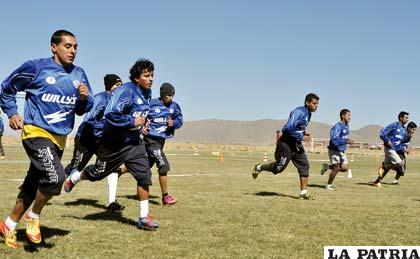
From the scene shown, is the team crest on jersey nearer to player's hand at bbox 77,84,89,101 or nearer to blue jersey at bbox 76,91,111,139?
player's hand at bbox 77,84,89,101

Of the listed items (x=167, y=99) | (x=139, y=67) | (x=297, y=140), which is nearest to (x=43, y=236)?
(x=139, y=67)

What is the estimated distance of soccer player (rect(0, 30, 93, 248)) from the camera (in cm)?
544

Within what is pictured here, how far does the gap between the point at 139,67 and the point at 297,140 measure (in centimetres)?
537

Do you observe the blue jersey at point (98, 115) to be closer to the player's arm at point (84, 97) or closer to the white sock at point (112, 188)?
the white sock at point (112, 188)

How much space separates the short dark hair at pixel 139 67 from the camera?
7.04 meters

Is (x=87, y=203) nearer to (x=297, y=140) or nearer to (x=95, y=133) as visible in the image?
(x=95, y=133)

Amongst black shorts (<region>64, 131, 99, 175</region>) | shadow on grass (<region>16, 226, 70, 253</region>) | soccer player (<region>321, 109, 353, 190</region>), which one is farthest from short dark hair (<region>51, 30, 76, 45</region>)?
soccer player (<region>321, 109, 353, 190</region>)

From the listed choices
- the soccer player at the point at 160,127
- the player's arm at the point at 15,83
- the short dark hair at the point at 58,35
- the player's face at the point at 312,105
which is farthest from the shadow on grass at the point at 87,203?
the player's face at the point at 312,105

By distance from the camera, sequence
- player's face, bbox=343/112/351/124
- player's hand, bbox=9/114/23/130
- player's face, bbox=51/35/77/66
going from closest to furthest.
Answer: player's hand, bbox=9/114/23/130
player's face, bbox=51/35/77/66
player's face, bbox=343/112/351/124

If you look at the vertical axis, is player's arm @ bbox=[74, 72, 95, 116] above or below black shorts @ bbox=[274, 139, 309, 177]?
above

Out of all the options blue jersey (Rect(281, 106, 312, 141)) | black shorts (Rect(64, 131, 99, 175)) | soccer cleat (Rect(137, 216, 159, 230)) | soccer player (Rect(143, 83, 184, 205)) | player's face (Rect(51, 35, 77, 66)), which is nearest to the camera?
player's face (Rect(51, 35, 77, 66))

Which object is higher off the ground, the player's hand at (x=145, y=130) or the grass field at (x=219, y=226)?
the player's hand at (x=145, y=130)

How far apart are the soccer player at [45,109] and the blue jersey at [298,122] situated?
628 centimetres

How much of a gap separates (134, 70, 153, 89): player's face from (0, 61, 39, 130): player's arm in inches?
71.7
